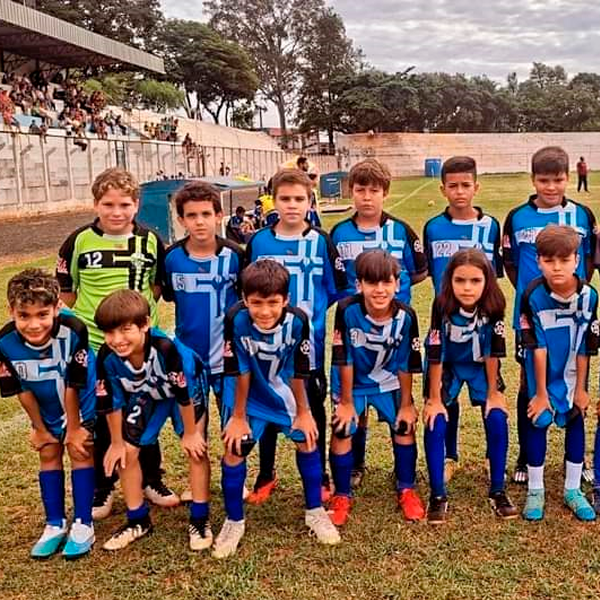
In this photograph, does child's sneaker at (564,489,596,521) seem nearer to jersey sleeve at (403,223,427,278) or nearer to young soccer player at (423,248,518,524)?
young soccer player at (423,248,518,524)

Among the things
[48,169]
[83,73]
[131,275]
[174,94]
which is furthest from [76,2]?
[131,275]

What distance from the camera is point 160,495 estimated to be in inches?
161

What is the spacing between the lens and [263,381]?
359cm

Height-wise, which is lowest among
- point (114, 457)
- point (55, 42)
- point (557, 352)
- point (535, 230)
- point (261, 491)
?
point (261, 491)

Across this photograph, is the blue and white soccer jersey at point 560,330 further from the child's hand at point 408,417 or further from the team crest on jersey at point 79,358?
the team crest on jersey at point 79,358

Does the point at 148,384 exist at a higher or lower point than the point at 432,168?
lower

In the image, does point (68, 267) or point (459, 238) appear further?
point (459, 238)

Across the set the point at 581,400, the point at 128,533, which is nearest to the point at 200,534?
the point at 128,533

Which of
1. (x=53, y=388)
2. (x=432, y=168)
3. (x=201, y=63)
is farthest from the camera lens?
(x=201, y=63)

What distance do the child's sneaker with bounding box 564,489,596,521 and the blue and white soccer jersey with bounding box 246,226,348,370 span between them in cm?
149

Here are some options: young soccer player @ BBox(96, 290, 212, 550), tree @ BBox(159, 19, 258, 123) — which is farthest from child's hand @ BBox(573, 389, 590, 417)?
tree @ BBox(159, 19, 258, 123)

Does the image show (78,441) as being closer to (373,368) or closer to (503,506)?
(373,368)

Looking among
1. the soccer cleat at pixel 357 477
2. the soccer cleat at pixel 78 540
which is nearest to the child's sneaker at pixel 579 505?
the soccer cleat at pixel 357 477

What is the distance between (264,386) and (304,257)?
2.54 feet
